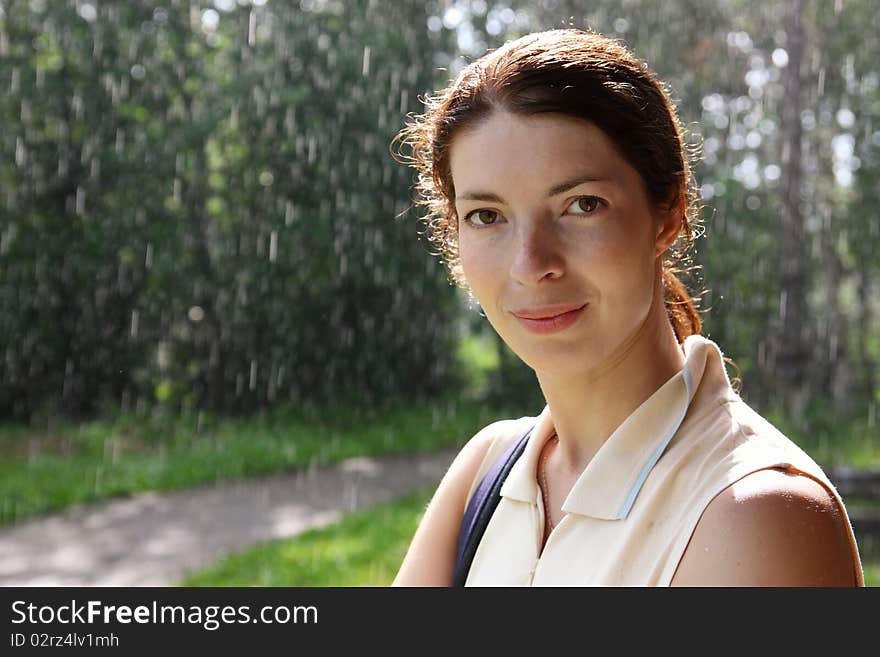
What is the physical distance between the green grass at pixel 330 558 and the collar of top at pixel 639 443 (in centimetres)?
393

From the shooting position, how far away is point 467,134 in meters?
1.34

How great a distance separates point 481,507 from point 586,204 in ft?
1.63

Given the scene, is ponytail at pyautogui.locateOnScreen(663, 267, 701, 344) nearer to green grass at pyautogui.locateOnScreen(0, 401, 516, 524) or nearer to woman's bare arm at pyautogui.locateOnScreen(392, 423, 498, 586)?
woman's bare arm at pyautogui.locateOnScreen(392, 423, 498, 586)

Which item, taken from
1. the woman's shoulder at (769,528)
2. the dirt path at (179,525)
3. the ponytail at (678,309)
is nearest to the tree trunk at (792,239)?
the dirt path at (179,525)

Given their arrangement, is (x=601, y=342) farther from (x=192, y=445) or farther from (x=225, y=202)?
(x=225, y=202)

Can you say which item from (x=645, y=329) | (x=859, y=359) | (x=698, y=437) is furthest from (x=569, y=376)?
(x=859, y=359)

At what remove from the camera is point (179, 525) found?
6.69m

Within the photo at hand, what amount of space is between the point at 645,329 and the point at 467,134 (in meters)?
0.36

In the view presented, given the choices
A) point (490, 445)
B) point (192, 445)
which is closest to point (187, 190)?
point (192, 445)

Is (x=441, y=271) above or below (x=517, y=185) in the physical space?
below

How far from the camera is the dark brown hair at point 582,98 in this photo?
1251 mm

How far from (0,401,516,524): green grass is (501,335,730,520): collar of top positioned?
255 inches

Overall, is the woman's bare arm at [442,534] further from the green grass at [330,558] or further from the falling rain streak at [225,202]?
the falling rain streak at [225,202]
